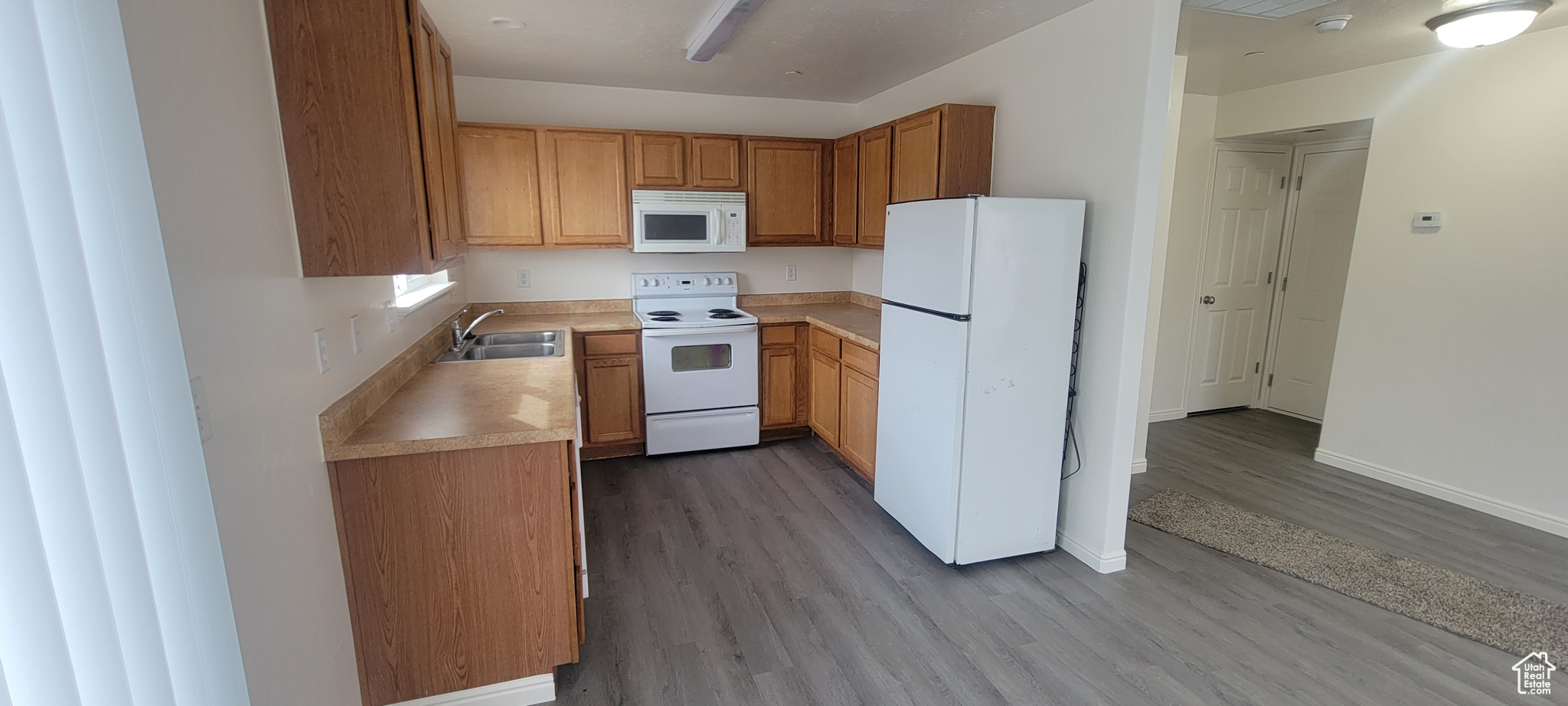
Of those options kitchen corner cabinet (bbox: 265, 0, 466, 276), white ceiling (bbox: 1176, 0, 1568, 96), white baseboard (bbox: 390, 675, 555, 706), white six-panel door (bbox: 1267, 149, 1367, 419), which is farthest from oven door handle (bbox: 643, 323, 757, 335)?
white six-panel door (bbox: 1267, 149, 1367, 419)

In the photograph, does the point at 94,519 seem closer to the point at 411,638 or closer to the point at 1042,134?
the point at 411,638

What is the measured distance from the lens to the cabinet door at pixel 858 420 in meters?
3.44

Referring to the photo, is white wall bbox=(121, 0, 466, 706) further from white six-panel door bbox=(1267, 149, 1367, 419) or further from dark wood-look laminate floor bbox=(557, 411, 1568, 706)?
white six-panel door bbox=(1267, 149, 1367, 419)

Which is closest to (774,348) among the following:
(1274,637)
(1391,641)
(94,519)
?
(1274,637)

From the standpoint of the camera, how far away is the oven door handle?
152 inches

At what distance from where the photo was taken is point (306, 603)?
4.90 feet

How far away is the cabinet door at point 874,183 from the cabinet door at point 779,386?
0.89 meters

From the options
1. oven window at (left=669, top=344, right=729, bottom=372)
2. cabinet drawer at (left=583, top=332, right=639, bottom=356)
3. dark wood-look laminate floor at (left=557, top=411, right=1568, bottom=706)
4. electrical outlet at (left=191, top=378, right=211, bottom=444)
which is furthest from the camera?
oven window at (left=669, top=344, right=729, bottom=372)

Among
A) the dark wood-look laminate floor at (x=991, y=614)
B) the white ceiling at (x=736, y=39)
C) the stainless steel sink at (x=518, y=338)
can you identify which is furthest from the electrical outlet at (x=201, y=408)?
the stainless steel sink at (x=518, y=338)

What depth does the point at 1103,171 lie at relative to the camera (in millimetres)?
2582

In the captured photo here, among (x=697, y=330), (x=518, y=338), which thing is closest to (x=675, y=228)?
(x=697, y=330)

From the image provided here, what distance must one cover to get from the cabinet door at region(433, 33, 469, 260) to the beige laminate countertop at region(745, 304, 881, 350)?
1.96m

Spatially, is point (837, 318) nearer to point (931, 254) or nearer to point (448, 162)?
point (931, 254)

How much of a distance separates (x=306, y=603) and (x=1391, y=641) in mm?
3358
